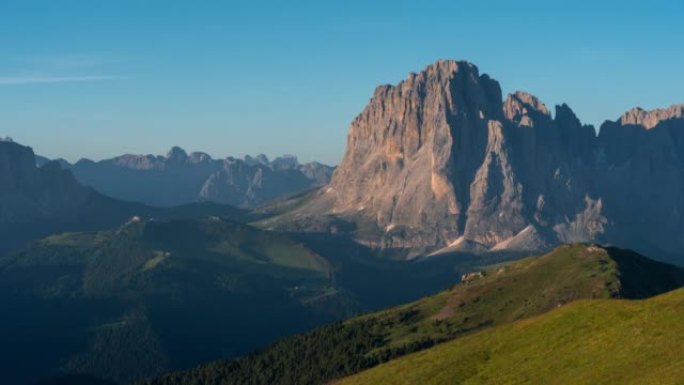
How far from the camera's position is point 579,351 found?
156 m

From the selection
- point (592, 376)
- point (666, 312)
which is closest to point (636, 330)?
point (666, 312)

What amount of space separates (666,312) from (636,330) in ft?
23.2

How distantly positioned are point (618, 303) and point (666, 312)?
18209 mm

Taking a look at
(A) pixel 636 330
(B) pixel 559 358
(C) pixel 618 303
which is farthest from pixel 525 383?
(C) pixel 618 303

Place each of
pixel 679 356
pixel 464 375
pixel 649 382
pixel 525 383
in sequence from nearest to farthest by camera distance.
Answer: pixel 649 382
pixel 679 356
pixel 525 383
pixel 464 375

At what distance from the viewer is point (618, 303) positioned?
577ft

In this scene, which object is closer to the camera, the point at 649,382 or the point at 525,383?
A: the point at 649,382

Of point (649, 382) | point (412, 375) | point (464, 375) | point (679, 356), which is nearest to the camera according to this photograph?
point (649, 382)

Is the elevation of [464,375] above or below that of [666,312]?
below

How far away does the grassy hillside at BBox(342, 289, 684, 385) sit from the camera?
5453 inches

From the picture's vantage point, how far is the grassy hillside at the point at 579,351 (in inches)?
5453

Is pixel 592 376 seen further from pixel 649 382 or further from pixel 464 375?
pixel 464 375

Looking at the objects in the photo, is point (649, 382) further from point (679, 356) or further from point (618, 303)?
point (618, 303)

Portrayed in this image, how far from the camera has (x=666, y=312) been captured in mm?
157750
